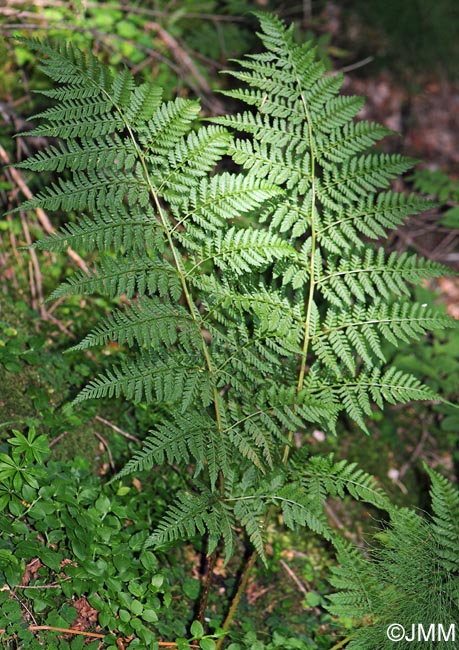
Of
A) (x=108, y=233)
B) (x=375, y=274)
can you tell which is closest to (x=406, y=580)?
(x=375, y=274)

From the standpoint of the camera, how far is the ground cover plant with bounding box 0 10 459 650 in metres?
2.16

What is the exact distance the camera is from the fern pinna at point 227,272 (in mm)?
2146

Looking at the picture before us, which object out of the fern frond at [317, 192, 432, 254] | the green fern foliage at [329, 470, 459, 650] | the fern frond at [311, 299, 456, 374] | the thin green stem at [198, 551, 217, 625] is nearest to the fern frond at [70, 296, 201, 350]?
the fern frond at [311, 299, 456, 374]

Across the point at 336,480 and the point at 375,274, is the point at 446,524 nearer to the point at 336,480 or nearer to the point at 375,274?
the point at 336,480

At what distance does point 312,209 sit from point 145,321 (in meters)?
0.72

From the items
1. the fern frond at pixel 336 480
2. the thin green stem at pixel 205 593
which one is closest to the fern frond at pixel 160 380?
the fern frond at pixel 336 480

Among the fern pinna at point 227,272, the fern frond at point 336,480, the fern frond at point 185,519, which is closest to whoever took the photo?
the fern frond at point 185,519

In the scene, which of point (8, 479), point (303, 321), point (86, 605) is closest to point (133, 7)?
point (303, 321)

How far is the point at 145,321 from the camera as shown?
2154 millimetres

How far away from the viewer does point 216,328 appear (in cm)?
235

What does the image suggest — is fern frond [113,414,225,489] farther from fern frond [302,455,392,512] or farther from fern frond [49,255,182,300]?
fern frond [49,255,182,300]

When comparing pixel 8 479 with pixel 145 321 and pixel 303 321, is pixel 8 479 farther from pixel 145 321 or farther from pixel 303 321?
pixel 303 321

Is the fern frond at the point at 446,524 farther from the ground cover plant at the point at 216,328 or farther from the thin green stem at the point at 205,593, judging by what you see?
the thin green stem at the point at 205,593

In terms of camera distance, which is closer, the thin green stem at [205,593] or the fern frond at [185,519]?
the fern frond at [185,519]
